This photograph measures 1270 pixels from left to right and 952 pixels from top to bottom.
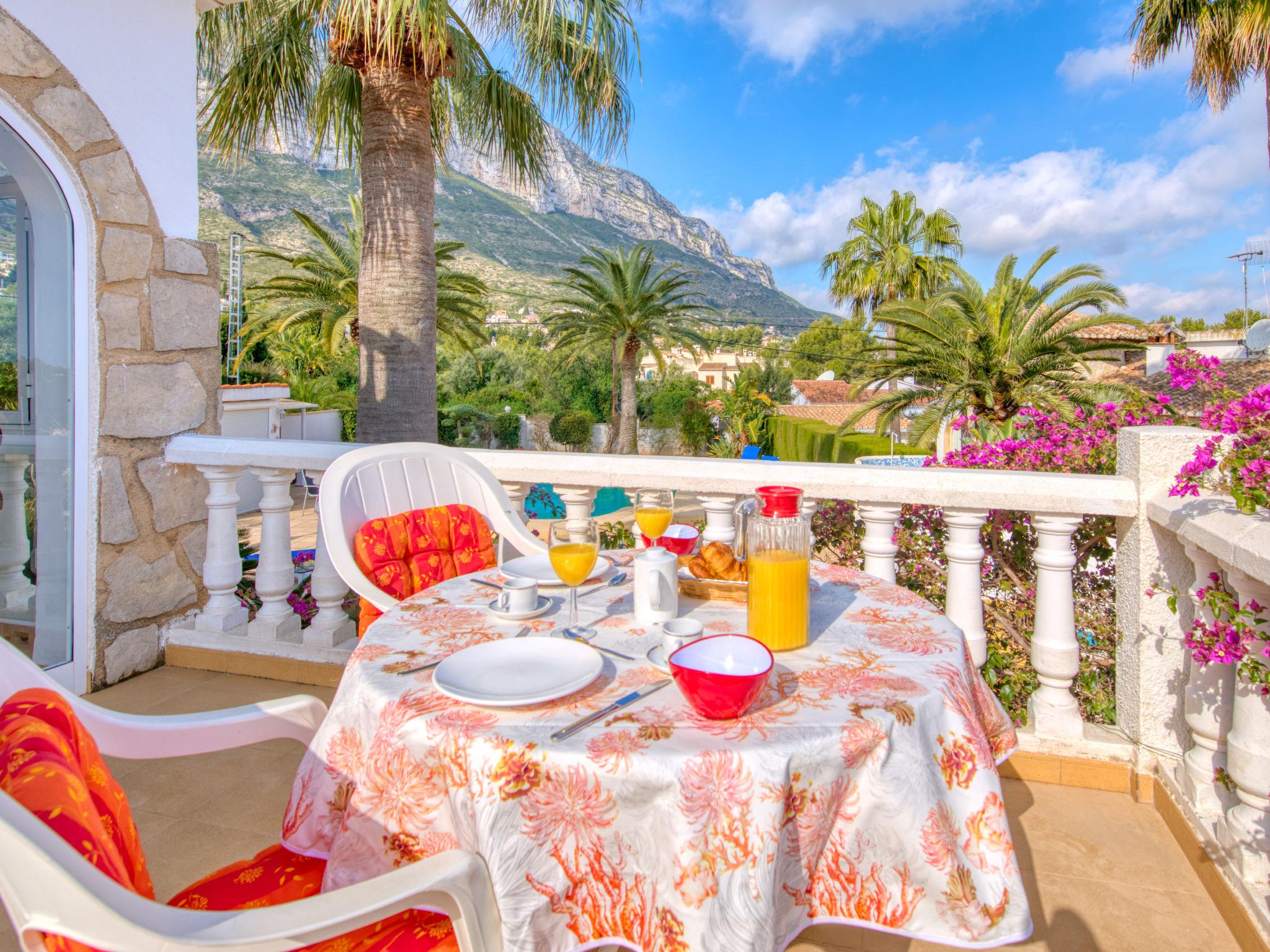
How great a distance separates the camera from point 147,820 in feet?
6.12

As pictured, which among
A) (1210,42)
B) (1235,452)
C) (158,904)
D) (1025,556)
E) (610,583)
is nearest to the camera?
(158,904)

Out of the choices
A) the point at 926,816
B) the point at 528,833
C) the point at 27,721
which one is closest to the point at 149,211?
the point at 27,721

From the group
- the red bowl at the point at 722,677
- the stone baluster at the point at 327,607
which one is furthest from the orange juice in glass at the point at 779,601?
the stone baluster at the point at 327,607

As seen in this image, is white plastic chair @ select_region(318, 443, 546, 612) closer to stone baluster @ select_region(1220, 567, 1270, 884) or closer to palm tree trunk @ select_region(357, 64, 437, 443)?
stone baluster @ select_region(1220, 567, 1270, 884)

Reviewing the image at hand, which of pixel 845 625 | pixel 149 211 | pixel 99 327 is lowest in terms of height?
pixel 845 625

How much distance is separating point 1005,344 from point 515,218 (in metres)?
56.8

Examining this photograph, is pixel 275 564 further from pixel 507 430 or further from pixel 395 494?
pixel 507 430

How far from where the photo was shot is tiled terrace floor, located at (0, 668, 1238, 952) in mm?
1470

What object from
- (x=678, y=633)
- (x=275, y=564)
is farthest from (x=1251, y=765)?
(x=275, y=564)

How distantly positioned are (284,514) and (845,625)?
2.20 metres

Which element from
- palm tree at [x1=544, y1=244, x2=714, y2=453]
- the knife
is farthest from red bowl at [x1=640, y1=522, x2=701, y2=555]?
palm tree at [x1=544, y1=244, x2=714, y2=453]

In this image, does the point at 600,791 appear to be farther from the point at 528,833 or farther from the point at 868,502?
the point at 868,502

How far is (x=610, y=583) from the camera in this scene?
1.51m

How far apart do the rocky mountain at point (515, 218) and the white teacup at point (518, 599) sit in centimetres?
581
